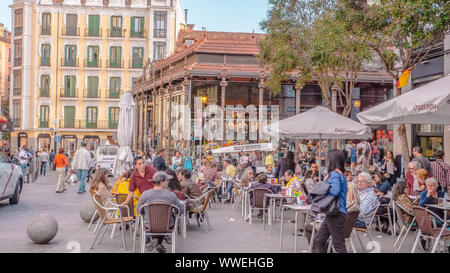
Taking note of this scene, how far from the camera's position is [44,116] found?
60281mm

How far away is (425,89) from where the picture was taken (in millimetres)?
9969

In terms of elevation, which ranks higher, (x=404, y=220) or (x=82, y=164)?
(x=82, y=164)

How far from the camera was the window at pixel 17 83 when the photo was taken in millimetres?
60562

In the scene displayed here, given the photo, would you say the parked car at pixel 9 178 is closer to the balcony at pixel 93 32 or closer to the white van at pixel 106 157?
the white van at pixel 106 157

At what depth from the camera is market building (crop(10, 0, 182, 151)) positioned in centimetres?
6000

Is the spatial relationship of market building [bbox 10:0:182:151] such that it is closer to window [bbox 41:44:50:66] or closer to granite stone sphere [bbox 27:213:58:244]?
window [bbox 41:44:50:66]

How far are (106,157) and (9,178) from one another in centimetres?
1703

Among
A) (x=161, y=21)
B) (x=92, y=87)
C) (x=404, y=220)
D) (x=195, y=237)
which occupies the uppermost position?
(x=161, y=21)

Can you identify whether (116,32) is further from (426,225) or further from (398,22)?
(426,225)

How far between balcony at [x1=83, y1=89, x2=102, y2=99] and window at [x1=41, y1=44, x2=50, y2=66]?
15.6 ft

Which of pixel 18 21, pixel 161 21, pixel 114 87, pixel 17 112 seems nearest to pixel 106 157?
pixel 114 87

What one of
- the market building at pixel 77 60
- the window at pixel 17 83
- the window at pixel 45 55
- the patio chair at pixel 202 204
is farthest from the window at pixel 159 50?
the patio chair at pixel 202 204
